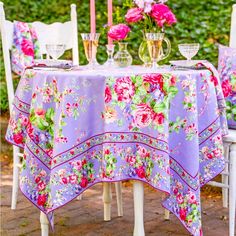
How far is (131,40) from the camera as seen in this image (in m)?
5.79

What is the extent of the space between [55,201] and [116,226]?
83 centimetres

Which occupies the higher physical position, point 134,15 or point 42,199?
point 134,15

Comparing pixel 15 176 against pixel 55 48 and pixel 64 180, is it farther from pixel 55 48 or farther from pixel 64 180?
pixel 64 180

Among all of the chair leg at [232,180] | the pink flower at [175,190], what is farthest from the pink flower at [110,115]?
the chair leg at [232,180]

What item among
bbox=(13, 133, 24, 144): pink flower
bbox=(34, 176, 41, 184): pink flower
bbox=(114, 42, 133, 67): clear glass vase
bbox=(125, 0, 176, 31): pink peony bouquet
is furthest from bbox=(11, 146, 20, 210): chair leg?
bbox=(125, 0, 176, 31): pink peony bouquet

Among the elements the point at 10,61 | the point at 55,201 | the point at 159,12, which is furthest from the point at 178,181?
the point at 10,61

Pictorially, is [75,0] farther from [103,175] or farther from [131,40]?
[103,175]

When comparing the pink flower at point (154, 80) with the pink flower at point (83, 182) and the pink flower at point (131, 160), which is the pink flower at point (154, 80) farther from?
the pink flower at point (83, 182)

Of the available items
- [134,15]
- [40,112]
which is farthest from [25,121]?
[134,15]

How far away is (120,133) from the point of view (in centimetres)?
269

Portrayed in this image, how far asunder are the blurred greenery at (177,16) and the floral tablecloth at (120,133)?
8.07 feet

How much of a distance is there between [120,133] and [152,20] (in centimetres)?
66

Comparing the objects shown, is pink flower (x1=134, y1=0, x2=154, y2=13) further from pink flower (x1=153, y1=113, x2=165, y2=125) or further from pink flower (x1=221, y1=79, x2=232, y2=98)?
pink flower (x1=221, y1=79, x2=232, y2=98)

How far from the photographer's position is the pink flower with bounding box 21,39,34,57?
12.5 feet
